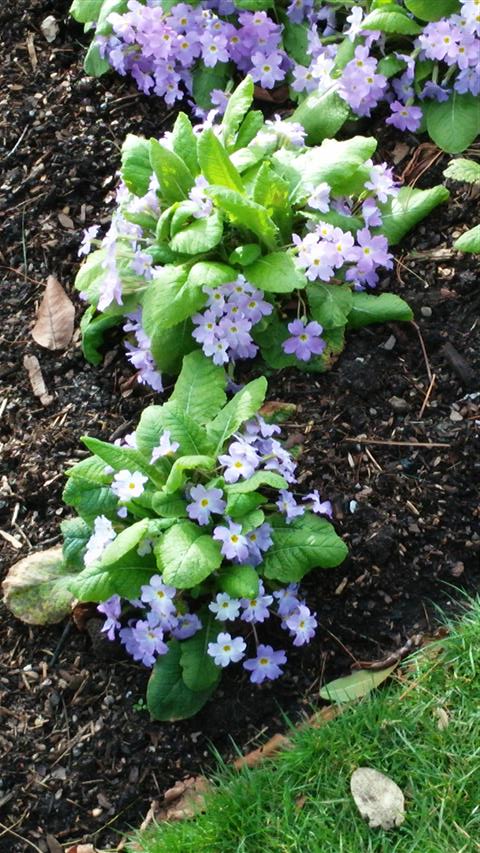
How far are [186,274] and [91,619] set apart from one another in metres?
1.17

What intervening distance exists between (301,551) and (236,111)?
1.55 metres

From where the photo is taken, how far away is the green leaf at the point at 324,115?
4215 mm

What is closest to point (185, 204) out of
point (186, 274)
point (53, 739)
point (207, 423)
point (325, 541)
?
point (186, 274)

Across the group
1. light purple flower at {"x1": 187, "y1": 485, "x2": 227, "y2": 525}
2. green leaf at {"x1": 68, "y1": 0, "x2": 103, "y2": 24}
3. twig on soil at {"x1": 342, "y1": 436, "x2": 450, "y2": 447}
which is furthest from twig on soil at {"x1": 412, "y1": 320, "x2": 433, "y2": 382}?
green leaf at {"x1": 68, "y1": 0, "x2": 103, "y2": 24}

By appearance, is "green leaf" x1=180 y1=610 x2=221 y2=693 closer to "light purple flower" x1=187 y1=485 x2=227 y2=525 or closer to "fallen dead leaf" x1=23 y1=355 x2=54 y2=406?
→ "light purple flower" x1=187 y1=485 x2=227 y2=525

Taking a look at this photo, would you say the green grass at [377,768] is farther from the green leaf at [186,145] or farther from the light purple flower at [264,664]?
the green leaf at [186,145]

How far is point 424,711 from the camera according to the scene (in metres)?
3.46

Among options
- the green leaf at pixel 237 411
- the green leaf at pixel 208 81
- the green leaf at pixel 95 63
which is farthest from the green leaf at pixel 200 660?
the green leaf at pixel 95 63

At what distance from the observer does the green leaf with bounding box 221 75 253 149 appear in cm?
392

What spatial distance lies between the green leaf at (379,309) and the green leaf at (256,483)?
0.75 m

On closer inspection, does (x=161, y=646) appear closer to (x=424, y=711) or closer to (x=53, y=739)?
(x=53, y=739)

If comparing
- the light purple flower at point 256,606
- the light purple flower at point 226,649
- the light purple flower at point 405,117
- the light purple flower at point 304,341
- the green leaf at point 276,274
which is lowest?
the light purple flower at point 226,649

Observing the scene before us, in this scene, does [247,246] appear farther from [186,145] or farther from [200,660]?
[200,660]

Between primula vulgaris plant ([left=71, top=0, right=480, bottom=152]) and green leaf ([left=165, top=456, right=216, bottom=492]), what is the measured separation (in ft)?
4.93
